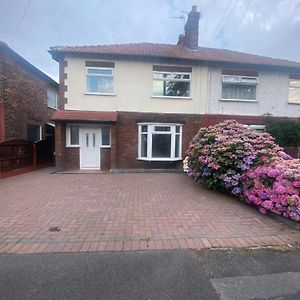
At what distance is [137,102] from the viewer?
40.0ft

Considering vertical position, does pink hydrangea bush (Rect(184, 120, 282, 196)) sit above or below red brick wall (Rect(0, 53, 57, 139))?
below

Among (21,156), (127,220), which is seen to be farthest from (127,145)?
(127,220)

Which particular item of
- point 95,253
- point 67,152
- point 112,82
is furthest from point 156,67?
point 95,253

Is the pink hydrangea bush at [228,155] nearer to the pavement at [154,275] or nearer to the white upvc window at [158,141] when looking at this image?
the pavement at [154,275]

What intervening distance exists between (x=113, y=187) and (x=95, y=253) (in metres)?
4.56

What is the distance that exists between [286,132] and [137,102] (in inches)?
304

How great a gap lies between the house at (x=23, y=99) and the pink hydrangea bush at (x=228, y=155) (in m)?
9.86

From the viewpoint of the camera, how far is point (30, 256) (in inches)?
139

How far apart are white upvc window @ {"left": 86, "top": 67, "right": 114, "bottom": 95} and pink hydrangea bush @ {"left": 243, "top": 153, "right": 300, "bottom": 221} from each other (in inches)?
327

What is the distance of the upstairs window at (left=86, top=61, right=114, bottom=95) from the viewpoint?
11914mm

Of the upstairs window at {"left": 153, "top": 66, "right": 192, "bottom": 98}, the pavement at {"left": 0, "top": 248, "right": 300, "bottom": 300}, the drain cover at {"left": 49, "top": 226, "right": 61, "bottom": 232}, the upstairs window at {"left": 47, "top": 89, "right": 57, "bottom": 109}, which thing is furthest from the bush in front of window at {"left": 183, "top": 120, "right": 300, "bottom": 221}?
Answer: the upstairs window at {"left": 47, "top": 89, "right": 57, "bottom": 109}

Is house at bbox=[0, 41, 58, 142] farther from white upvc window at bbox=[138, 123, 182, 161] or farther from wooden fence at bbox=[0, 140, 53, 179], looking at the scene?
white upvc window at bbox=[138, 123, 182, 161]

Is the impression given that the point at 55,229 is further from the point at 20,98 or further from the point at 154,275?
the point at 20,98

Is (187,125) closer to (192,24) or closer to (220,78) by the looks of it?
(220,78)
